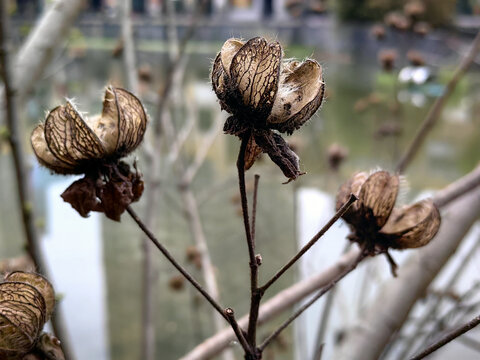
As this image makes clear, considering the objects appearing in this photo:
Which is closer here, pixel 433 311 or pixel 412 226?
pixel 412 226

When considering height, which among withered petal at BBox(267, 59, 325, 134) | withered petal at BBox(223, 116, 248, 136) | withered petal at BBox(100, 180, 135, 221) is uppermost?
withered petal at BBox(267, 59, 325, 134)

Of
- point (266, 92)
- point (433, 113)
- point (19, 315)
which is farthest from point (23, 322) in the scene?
point (433, 113)

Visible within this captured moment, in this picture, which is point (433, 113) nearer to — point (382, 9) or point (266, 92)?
point (266, 92)

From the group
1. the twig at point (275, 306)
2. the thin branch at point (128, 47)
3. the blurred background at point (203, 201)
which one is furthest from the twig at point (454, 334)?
the thin branch at point (128, 47)

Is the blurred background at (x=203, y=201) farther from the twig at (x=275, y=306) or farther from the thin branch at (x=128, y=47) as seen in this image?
the twig at (x=275, y=306)

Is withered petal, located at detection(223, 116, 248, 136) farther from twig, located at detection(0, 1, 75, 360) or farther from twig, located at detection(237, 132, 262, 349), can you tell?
twig, located at detection(0, 1, 75, 360)

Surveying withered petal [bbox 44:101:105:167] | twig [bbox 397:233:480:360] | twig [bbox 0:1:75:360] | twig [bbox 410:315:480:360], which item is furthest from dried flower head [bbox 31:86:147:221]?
twig [bbox 397:233:480:360]

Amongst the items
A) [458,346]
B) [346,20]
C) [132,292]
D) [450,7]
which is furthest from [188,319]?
[346,20]
